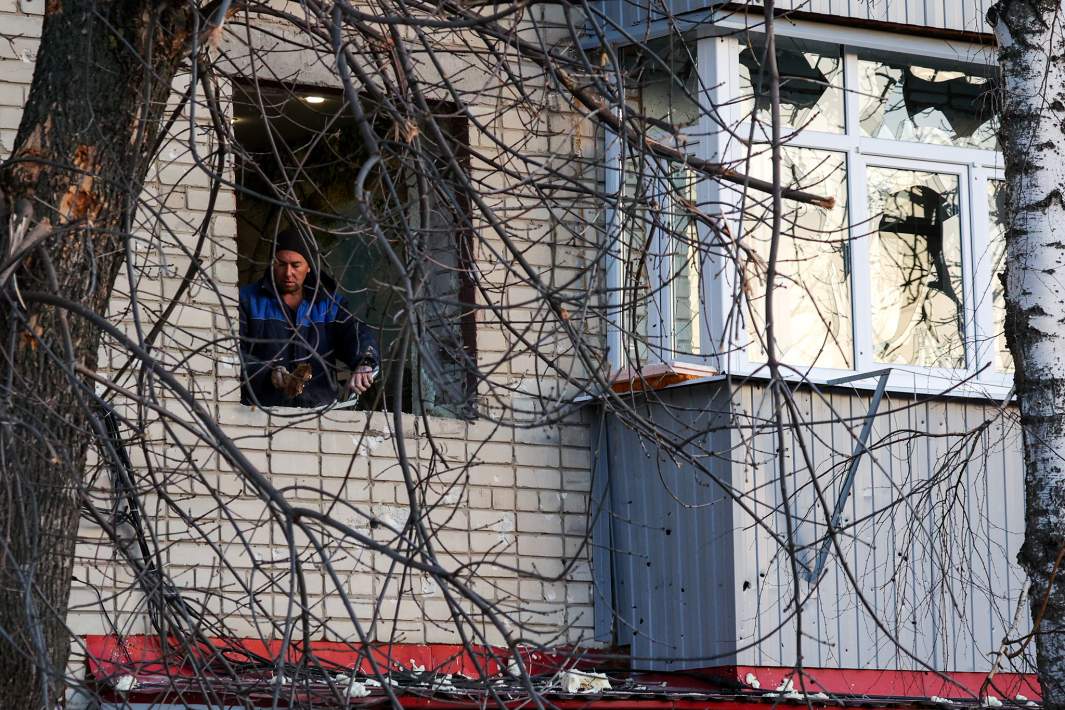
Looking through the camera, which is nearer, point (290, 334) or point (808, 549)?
A: point (290, 334)

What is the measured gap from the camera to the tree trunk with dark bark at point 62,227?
389cm

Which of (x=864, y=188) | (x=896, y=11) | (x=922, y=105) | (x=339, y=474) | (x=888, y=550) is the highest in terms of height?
(x=896, y=11)

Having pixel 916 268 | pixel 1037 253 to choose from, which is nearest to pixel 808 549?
pixel 916 268

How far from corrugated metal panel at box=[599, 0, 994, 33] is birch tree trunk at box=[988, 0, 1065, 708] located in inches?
76.4

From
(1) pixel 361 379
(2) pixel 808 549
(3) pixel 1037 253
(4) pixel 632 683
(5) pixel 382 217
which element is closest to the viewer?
(5) pixel 382 217

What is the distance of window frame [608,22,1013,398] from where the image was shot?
24.4ft

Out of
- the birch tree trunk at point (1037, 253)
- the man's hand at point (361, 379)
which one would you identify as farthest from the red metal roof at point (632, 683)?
the man's hand at point (361, 379)

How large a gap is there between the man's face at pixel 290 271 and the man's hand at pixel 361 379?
895mm

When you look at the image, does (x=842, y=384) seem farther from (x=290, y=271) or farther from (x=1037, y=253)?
(x=290, y=271)

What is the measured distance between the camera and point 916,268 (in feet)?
26.8

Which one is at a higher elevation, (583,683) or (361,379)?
(361,379)

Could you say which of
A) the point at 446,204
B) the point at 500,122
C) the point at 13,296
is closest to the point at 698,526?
the point at 500,122

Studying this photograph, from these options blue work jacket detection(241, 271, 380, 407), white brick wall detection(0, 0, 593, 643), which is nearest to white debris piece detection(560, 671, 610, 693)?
white brick wall detection(0, 0, 593, 643)

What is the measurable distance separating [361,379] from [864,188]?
8.51 ft
